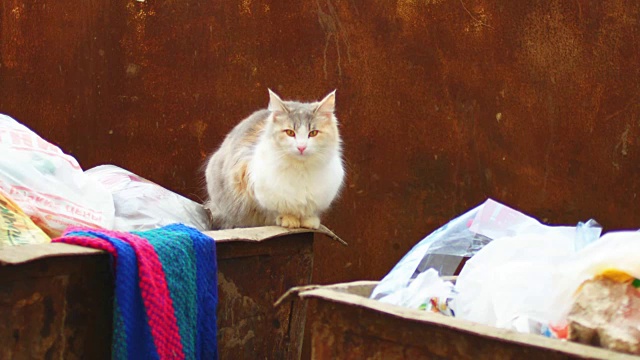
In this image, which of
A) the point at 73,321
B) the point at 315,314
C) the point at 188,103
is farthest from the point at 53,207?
the point at 188,103

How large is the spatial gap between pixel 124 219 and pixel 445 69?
5.21 feet

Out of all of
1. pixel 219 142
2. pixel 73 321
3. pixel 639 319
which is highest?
pixel 219 142

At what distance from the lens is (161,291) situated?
2002mm

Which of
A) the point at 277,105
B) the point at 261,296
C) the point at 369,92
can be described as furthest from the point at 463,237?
the point at 369,92

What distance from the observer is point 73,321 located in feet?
6.19

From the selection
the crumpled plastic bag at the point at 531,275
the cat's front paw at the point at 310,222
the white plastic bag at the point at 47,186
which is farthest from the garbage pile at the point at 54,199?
the crumpled plastic bag at the point at 531,275

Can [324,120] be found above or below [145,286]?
above

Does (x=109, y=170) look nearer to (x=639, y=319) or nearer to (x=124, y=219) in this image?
(x=124, y=219)

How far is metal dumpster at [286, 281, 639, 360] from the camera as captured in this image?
1.35 metres

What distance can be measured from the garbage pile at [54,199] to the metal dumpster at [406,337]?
872 mm

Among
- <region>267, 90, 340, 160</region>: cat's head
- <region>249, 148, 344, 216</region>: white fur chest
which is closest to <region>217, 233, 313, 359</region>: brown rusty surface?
<region>249, 148, 344, 216</region>: white fur chest

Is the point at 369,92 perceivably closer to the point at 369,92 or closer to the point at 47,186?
the point at 369,92

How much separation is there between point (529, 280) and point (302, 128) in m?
1.41

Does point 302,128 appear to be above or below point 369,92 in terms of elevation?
below
